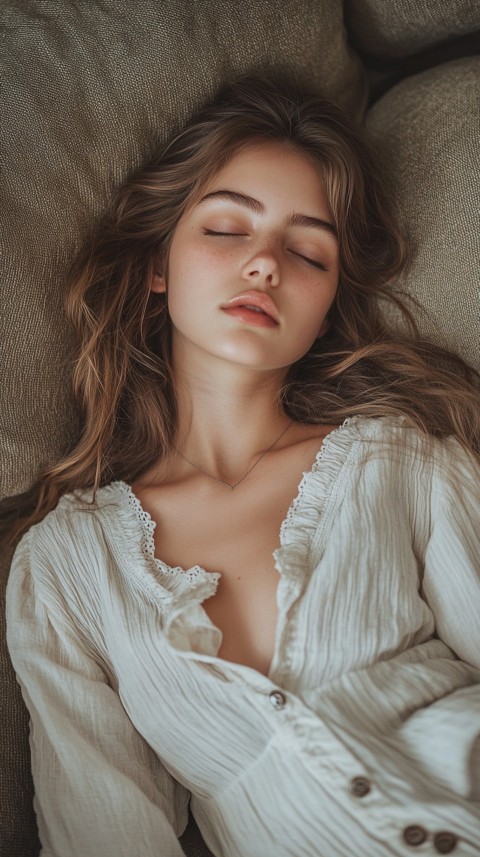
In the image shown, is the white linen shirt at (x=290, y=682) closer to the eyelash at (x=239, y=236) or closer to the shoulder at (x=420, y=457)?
the shoulder at (x=420, y=457)

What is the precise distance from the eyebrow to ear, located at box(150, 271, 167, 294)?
253mm

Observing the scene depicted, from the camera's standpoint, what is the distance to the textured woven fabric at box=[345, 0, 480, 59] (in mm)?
2035

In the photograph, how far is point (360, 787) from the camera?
1353 millimetres

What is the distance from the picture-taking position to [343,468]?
5.81 feet

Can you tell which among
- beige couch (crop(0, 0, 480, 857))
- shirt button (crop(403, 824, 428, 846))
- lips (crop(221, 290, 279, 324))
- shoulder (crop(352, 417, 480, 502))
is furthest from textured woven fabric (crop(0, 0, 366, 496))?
shirt button (crop(403, 824, 428, 846))

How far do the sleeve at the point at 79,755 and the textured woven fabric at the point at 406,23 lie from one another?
5.45 ft

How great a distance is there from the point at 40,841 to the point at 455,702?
2.98ft

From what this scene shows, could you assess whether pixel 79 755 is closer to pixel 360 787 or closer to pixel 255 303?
pixel 360 787

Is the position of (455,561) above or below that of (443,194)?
below

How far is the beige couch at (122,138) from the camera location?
1.81m

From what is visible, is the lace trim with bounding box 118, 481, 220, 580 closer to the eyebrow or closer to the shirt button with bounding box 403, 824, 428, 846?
the shirt button with bounding box 403, 824, 428, 846

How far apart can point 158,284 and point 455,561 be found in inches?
39.1

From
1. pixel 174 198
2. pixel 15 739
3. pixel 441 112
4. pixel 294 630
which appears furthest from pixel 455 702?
pixel 441 112

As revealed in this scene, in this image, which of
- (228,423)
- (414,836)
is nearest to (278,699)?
(414,836)
